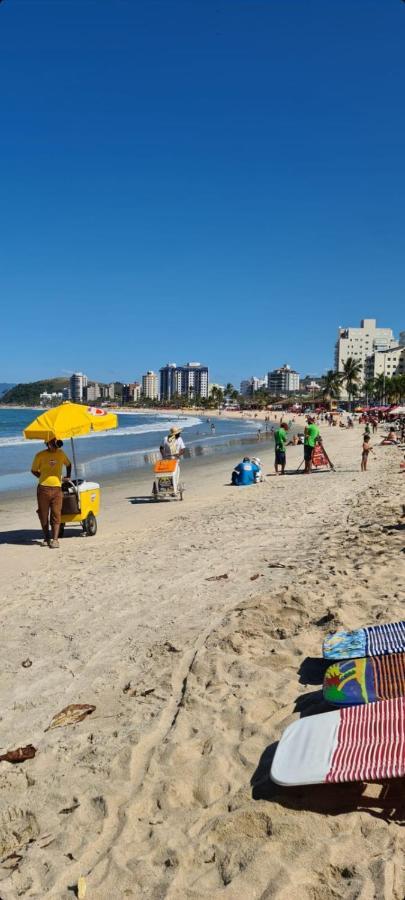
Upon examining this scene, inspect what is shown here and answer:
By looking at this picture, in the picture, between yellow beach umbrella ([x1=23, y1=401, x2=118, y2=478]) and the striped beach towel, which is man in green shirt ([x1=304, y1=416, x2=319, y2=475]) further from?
the striped beach towel

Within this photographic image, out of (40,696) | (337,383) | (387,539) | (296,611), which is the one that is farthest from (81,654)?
(337,383)

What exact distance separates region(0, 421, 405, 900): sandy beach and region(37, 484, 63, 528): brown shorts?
83 cm

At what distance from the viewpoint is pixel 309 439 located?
61.4ft

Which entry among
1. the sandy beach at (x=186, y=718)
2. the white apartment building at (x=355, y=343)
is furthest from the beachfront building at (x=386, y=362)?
the sandy beach at (x=186, y=718)

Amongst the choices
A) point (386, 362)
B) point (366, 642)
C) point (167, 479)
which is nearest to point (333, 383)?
point (386, 362)

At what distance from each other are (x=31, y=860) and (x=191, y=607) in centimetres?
334

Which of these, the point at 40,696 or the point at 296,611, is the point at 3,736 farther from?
the point at 296,611

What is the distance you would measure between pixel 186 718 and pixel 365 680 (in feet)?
3.76

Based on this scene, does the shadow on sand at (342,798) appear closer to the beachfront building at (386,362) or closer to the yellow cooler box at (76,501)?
the yellow cooler box at (76,501)

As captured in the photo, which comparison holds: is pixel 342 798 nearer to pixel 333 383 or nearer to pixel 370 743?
pixel 370 743

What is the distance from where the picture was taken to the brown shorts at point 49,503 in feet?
31.5

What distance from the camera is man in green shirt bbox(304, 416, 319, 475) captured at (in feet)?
60.4

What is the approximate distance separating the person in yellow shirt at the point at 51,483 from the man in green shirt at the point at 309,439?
1005 centimetres

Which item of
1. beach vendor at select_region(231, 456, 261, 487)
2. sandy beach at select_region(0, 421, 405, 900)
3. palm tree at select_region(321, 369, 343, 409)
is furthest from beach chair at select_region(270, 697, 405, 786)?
palm tree at select_region(321, 369, 343, 409)
